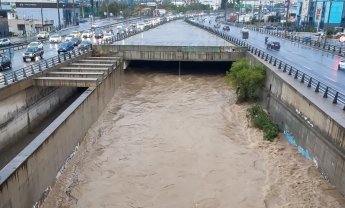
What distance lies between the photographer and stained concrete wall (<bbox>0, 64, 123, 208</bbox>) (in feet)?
50.2

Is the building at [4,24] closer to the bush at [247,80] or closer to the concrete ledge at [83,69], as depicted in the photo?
the concrete ledge at [83,69]

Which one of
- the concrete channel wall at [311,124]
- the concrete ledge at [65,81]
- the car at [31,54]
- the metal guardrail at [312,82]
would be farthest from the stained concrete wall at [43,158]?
the metal guardrail at [312,82]

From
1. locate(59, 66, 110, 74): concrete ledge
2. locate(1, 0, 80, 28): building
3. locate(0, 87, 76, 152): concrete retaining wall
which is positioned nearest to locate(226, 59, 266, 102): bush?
locate(59, 66, 110, 74): concrete ledge

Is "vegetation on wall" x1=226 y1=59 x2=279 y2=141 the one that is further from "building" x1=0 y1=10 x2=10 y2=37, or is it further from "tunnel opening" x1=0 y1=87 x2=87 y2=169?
"building" x1=0 y1=10 x2=10 y2=37

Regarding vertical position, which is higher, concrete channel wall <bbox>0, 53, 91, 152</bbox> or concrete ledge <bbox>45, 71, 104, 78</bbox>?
concrete ledge <bbox>45, 71, 104, 78</bbox>

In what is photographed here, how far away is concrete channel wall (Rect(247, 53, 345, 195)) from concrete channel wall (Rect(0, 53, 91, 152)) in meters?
19.5

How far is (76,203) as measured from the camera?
1880 centimetres

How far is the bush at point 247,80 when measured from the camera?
1350 inches

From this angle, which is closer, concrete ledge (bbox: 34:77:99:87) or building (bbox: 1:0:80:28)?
concrete ledge (bbox: 34:77:99:87)

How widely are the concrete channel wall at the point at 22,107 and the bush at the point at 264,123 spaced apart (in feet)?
58.5

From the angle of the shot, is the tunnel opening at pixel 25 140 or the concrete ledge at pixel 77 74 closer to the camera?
the tunnel opening at pixel 25 140

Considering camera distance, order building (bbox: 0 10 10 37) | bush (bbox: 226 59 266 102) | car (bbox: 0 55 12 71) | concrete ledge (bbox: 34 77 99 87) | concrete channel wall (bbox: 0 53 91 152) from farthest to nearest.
→ 1. building (bbox: 0 10 10 37)
2. bush (bbox: 226 59 266 102)
3. car (bbox: 0 55 12 71)
4. concrete ledge (bbox: 34 77 99 87)
5. concrete channel wall (bbox: 0 53 91 152)

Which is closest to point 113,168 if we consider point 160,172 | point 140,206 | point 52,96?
point 160,172

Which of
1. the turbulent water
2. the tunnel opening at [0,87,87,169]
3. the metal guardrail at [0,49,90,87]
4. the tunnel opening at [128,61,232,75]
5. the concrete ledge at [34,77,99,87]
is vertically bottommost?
the tunnel opening at [0,87,87,169]
